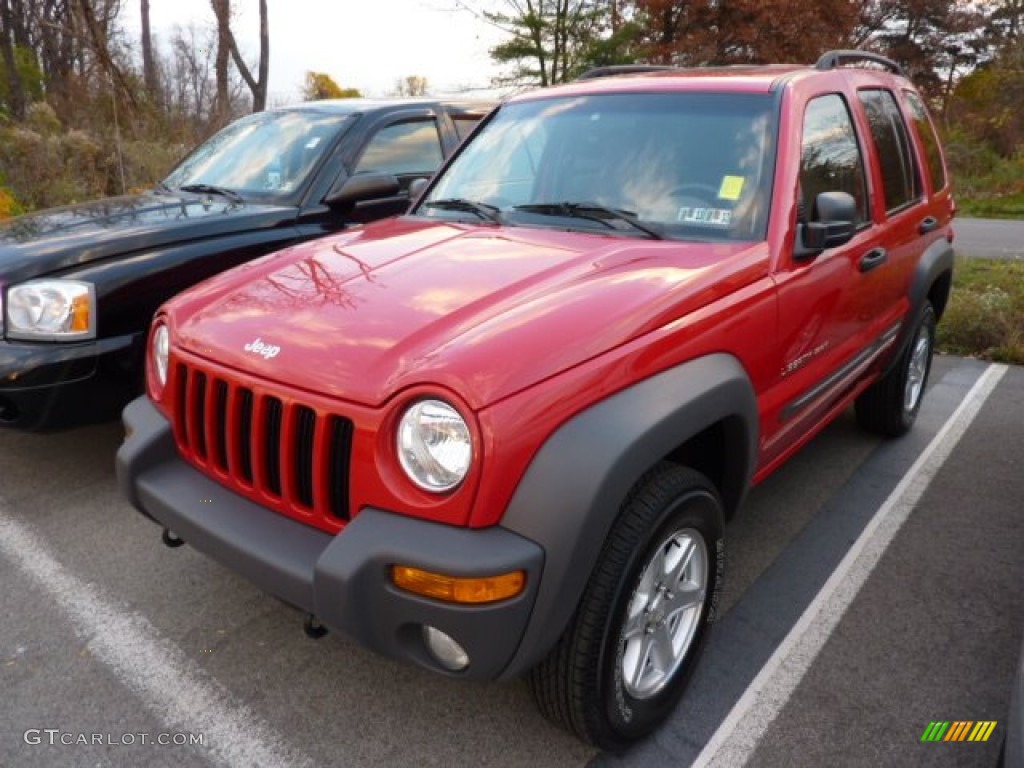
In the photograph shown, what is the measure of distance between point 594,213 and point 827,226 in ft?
2.62

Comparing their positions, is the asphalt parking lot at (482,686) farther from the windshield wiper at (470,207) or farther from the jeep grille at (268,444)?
the windshield wiper at (470,207)

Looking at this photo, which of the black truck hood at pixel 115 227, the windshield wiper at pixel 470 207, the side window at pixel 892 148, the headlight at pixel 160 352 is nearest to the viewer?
the headlight at pixel 160 352

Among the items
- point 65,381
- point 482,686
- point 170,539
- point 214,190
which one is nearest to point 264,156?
point 214,190

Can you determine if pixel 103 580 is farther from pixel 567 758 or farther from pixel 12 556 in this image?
pixel 567 758

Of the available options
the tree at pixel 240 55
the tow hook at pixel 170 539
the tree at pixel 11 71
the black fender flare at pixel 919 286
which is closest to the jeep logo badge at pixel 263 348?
the tow hook at pixel 170 539

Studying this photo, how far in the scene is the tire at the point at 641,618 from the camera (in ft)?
6.41

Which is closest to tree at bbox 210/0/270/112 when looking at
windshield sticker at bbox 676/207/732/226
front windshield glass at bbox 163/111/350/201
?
front windshield glass at bbox 163/111/350/201

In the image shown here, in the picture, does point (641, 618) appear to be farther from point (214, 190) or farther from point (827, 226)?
point (214, 190)

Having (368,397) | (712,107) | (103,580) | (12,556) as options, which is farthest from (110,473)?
(712,107)

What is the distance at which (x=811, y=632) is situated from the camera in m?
2.76

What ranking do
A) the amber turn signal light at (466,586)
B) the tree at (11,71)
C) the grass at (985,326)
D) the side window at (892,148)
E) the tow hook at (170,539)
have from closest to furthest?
the amber turn signal light at (466,586) → the tow hook at (170,539) → the side window at (892,148) → the grass at (985,326) → the tree at (11,71)

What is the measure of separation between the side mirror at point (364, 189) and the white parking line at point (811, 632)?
9.23 feet

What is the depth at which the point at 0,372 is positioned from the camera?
3250mm

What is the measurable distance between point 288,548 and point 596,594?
0.78m
